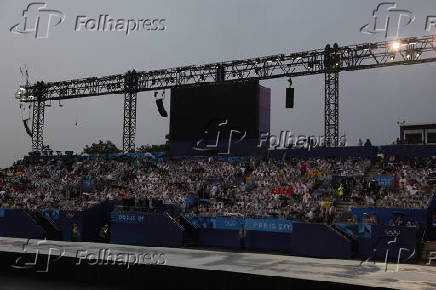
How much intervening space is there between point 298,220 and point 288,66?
13496 mm

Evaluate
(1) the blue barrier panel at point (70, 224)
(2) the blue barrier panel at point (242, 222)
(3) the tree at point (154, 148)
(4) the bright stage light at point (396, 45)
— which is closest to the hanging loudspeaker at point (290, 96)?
(4) the bright stage light at point (396, 45)

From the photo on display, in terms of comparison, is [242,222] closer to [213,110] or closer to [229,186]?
[229,186]

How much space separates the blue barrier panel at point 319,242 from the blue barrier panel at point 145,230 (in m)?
6.10

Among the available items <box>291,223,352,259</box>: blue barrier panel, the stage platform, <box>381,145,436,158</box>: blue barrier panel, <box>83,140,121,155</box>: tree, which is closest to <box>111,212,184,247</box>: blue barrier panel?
<box>291,223,352,259</box>: blue barrier panel

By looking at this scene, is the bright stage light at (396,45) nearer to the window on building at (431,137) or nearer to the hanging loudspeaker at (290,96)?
the hanging loudspeaker at (290,96)

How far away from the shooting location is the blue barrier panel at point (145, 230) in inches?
974

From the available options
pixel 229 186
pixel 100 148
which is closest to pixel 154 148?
pixel 100 148

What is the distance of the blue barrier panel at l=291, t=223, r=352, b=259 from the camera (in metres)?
20.6

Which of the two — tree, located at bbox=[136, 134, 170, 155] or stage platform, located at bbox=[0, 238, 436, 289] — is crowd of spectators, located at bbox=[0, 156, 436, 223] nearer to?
stage platform, located at bbox=[0, 238, 436, 289]

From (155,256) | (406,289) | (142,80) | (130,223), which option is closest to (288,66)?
(142,80)

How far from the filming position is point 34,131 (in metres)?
45.9

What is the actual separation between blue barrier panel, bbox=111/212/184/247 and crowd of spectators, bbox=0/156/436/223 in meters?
0.90

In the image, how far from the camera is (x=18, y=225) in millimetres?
29250

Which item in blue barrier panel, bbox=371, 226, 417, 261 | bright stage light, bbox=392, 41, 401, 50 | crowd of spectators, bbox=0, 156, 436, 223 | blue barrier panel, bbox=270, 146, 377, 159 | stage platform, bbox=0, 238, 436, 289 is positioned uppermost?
bright stage light, bbox=392, 41, 401, 50
